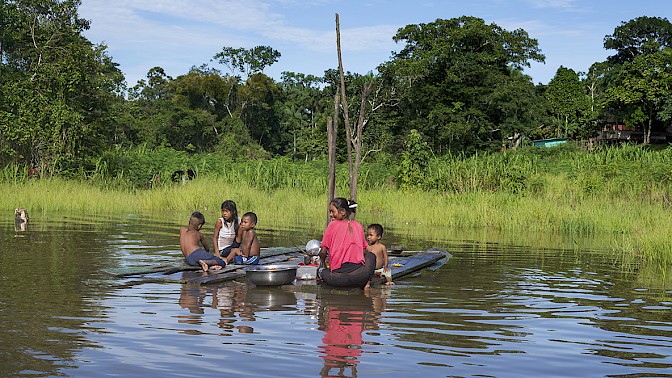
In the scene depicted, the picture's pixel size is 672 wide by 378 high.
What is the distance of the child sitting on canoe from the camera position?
38.3ft

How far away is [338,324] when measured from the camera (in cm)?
779

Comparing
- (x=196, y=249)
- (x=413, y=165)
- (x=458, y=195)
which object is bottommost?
(x=196, y=249)

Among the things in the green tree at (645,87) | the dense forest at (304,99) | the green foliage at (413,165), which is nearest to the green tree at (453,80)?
the dense forest at (304,99)

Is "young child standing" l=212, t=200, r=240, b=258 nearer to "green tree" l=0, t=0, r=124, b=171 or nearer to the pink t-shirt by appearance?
the pink t-shirt

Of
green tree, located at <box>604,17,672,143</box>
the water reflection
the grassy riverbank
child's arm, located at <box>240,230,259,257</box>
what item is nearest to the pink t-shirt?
the water reflection

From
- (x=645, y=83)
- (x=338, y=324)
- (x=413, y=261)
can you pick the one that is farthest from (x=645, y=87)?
(x=338, y=324)

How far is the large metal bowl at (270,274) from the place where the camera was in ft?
32.2

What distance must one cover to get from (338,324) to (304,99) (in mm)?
61454

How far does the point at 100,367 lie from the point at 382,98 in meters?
40.6

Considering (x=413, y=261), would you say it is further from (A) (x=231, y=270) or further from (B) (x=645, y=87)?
(B) (x=645, y=87)

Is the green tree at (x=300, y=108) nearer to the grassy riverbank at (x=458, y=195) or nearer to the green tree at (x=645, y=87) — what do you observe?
the green tree at (x=645, y=87)

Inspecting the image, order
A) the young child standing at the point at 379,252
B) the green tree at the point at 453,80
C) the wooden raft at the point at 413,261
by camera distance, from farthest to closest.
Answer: the green tree at the point at 453,80 < the wooden raft at the point at 413,261 < the young child standing at the point at 379,252

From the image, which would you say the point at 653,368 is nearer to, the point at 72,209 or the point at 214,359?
the point at 214,359

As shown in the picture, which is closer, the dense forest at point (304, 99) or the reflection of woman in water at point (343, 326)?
the reflection of woman in water at point (343, 326)
